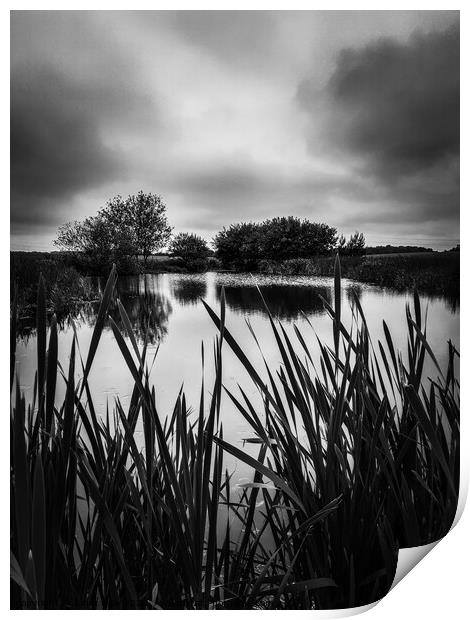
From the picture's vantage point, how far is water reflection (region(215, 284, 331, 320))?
131cm

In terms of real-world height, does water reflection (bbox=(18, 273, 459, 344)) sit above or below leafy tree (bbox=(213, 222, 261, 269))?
below

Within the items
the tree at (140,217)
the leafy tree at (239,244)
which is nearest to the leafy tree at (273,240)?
the leafy tree at (239,244)

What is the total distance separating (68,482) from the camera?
111cm

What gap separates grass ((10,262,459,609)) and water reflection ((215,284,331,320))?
99 mm

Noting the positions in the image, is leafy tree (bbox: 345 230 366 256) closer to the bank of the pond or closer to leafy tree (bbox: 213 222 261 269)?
the bank of the pond

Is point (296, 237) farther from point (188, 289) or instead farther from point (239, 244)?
point (188, 289)

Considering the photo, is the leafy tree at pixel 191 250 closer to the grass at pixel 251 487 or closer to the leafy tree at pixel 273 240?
the leafy tree at pixel 273 240

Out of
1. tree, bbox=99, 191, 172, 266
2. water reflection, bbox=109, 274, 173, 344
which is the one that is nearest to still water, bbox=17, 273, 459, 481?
water reflection, bbox=109, 274, 173, 344

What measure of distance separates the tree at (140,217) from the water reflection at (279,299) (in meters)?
0.22

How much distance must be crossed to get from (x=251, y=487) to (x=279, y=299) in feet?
1.56

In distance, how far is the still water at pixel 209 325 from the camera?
4.11 feet
